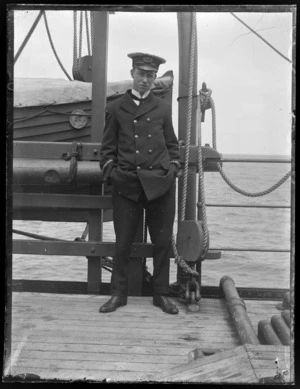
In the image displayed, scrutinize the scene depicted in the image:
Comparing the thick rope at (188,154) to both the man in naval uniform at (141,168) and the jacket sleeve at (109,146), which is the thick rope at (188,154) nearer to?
the man in naval uniform at (141,168)

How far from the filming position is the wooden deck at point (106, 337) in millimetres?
3037

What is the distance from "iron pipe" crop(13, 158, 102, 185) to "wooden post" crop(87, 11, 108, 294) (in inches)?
9.1

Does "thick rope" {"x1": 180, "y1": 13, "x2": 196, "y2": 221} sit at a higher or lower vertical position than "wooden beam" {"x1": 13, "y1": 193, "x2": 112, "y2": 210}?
higher

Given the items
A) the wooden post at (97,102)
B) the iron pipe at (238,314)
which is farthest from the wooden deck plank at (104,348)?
the wooden post at (97,102)

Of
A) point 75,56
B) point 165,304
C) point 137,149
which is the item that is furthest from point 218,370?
point 75,56

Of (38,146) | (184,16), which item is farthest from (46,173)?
(184,16)

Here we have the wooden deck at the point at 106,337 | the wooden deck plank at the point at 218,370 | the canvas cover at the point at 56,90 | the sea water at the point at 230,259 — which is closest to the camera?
the wooden deck plank at the point at 218,370

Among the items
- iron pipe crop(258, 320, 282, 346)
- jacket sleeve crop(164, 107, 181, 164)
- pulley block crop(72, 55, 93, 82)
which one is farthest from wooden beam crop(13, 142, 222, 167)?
pulley block crop(72, 55, 93, 82)

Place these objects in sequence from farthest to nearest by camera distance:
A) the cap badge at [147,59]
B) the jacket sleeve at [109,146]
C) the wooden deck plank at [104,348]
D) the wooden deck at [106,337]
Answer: the jacket sleeve at [109,146], the cap badge at [147,59], the wooden deck plank at [104,348], the wooden deck at [106,337]

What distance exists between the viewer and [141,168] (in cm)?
390

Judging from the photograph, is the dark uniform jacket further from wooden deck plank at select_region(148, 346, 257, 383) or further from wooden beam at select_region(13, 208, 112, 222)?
wooden deck plank at select_region(148, 346, 257, 383)

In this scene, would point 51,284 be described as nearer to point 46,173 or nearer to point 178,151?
point 46,173

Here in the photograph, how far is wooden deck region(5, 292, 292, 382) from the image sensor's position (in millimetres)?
3037

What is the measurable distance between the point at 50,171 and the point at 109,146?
0.67 m
